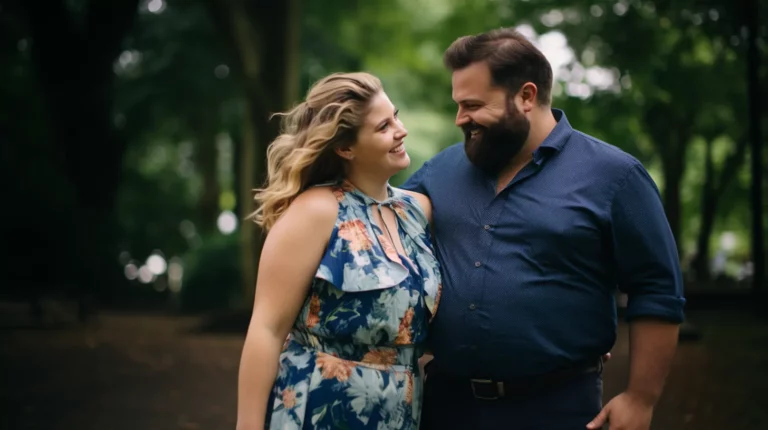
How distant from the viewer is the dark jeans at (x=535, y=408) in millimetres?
3480

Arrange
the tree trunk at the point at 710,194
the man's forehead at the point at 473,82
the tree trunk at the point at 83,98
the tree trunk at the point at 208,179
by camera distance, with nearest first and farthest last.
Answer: the man's forehead at the point at 473,82 < the tree trunk at the point at 83,98 < the tree trunk at the point at 710,194 < the tree trunk at the point at 208,179

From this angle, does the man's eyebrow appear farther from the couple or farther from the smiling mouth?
the smiling mouth

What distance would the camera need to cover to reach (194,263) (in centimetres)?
1972

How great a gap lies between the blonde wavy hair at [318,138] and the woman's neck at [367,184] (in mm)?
49

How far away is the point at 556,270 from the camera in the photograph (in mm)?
3502

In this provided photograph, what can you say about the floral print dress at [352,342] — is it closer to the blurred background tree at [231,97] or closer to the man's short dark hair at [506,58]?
the man's short dark hair at [506,58]

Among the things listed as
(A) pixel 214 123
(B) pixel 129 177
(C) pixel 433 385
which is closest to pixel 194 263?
(A) pixel 214 123

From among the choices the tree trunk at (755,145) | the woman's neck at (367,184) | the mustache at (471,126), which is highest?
the mustache at (471,126)

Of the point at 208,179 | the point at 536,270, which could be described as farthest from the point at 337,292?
the point at 208,179

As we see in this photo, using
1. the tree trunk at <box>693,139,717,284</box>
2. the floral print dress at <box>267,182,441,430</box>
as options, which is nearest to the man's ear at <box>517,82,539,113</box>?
the floral print dress at <box>267,182,441,430</box>

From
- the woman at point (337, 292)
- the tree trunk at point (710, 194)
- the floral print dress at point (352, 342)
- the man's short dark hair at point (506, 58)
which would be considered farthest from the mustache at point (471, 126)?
the tree trunk at point (710, 194)

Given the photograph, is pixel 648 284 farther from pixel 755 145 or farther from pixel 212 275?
pixel 212 275

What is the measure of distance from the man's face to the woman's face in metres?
0.30

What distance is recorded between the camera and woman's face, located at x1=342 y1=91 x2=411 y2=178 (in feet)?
11.5
